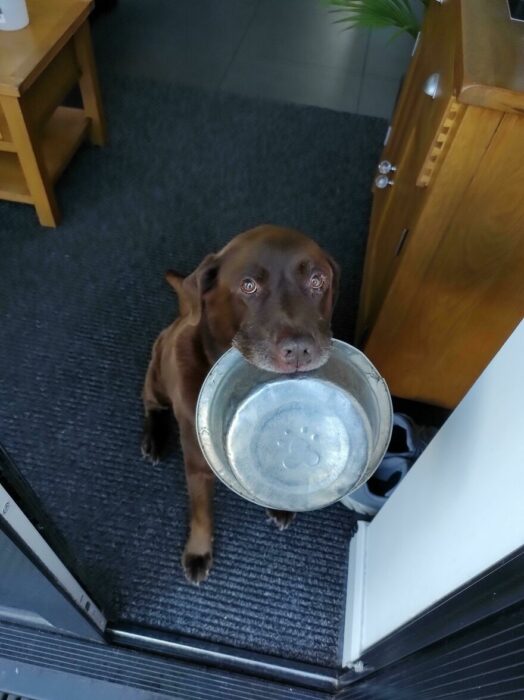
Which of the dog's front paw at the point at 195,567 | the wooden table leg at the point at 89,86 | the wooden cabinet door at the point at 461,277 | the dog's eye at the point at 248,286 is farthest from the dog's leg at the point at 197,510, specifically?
the wooden table leg at the point at 89,86

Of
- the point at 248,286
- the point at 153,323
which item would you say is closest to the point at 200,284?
the point at 248,286

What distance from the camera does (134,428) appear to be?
1.51 m

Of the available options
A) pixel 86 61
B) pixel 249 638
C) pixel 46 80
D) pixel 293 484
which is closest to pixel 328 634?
pixel 249 638

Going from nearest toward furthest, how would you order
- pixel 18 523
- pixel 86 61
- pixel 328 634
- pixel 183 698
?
pixel 18 523 < pixel 183 698 < pixel 328 634 < pixel 86 61

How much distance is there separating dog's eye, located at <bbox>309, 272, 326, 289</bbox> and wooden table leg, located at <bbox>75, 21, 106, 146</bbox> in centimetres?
152

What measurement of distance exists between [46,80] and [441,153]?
4.50 feet

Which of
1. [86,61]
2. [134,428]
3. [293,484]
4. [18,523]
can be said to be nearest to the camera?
[18,523]

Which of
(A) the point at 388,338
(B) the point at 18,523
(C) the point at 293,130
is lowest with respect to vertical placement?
(C) the point at 293,130

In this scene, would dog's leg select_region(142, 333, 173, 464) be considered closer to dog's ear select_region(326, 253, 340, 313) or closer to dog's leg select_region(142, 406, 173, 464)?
dog's leg select_region(142, 406, 173, 464)

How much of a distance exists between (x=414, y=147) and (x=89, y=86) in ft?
4.53

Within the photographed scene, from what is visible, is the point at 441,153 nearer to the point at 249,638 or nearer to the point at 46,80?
the point at 249,638

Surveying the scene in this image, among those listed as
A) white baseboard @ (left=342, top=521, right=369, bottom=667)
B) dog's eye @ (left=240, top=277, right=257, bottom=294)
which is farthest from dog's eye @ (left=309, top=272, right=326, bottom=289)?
white baseboard @ (left=342, top=521, right=369, bottom=667)

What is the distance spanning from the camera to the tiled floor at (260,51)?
8.90 ft

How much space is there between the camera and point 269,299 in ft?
3.21
